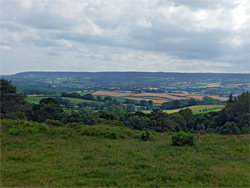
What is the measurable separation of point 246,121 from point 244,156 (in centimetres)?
2442

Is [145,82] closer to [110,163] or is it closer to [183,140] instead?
[183,140]

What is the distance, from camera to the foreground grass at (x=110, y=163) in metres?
7.59

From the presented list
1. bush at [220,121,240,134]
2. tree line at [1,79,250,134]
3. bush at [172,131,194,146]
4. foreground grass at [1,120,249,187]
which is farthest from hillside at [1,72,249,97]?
bush at [172,131,194,146]

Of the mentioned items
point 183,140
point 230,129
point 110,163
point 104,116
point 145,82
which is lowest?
point 230,129

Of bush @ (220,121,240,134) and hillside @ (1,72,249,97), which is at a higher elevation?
hillside @ (1,72,249,97)

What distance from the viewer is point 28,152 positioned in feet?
37.3

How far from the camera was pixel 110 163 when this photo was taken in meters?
9.73

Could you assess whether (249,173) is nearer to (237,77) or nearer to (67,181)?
(67,181)

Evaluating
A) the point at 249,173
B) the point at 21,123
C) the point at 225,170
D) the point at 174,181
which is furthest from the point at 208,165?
the point at 21,123

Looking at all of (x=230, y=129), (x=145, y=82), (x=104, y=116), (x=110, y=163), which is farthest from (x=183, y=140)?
(x=145, y=82)

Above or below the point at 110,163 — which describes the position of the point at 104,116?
below

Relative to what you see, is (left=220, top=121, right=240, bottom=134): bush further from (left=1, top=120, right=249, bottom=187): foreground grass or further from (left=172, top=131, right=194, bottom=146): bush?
(left=172, top=131, right=194, bottom=146): bush

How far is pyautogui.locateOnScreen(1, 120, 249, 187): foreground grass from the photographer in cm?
759

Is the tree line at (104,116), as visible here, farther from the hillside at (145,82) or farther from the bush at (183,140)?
the hillside at (145,82)
